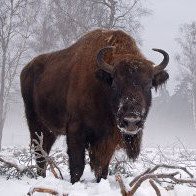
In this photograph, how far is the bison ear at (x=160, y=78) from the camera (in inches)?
216

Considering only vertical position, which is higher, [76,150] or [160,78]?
[160,78]

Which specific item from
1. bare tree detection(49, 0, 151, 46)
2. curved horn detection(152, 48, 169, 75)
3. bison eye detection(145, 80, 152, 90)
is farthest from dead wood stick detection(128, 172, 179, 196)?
bare tree detection(49, 0, 151, 46)

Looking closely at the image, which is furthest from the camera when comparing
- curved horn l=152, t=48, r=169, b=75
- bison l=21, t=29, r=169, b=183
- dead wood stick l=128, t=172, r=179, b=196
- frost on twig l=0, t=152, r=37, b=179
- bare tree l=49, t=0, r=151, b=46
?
bare tree l=49, t=0, r=151, b=46

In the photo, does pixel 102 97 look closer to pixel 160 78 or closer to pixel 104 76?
pixel 104 76

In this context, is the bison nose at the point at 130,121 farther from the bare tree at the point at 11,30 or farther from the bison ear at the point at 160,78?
the bare tree at the point at 11,30

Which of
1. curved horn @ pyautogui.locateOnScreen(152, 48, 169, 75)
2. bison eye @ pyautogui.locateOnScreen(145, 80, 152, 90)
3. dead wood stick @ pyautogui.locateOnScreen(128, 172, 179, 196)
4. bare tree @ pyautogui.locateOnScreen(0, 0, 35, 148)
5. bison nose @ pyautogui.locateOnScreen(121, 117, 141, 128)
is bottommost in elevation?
dead wood stick @ pyautogui.locateOnScreen(128, 172, 179, 196)

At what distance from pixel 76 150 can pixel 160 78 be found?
1.44m

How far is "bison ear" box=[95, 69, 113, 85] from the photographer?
527 centimetres

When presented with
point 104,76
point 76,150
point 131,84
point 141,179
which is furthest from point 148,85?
point 141,179

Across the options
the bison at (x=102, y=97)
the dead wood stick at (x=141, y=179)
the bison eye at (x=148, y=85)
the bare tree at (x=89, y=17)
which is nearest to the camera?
the dead wood stick at (x=141, y=179)

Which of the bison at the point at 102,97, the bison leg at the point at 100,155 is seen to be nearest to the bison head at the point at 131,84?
the bison at the point at 102,97

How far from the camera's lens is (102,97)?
537cm

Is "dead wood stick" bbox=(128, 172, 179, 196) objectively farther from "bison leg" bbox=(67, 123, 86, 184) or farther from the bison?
"bison leg" bbox=(67, 123, 86, 184)

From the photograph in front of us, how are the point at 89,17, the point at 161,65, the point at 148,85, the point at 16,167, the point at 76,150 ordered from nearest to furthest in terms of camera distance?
1. the point at 16,167
2. the point at 148,85
3. the point at 76,150
4. the point at 161,65
5. the point at 89,17
